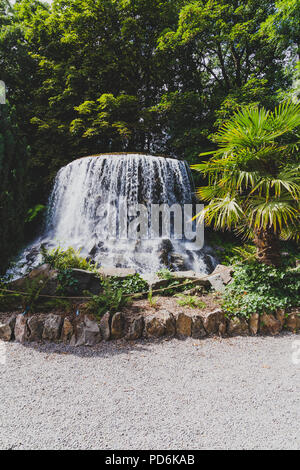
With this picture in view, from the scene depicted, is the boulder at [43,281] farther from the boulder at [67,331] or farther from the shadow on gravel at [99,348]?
the shadow on gravel at [99,348]

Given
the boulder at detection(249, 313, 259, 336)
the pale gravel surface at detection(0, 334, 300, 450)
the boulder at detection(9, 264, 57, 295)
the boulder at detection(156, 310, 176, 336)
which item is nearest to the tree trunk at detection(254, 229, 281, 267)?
the boulder at detection(249, 313, 259, 336)

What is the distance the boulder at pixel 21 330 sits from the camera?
3281 mm

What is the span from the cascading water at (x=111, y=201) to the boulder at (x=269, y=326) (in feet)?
13.1

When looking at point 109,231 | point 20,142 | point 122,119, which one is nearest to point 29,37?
point 122,119

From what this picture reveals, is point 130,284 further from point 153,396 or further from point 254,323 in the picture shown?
point 153,396

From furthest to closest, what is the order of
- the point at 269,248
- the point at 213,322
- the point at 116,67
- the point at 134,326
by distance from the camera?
the point at 116,67 → the point at 269,248 → the point at 213,322 → the point at 134,326

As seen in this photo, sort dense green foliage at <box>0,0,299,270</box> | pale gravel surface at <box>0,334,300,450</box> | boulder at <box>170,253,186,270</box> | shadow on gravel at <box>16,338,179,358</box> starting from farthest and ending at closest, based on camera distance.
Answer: dense green foliage at <box>0,0,299,270</box> < boulder at <box>170,253,186,270</box> < shadow on gravel at <box>16,338,179,358</box> < pale gravel surface at <box>0,334,300,450</box>

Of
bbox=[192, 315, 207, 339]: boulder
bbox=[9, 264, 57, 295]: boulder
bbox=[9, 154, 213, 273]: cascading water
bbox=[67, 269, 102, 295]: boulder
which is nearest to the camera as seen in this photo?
bbox=[192, 315, 207, 339]: boulder

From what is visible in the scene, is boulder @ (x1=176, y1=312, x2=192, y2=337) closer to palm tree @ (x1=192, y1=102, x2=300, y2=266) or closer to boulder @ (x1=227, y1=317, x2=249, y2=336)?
boulder @ (x1=227, y1=317, x2=249, y2=336)

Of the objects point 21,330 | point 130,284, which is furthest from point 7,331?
point 130,284

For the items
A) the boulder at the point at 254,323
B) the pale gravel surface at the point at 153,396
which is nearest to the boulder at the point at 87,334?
the pale gravel surface at the point at 153,396

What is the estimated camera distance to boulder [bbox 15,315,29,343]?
3.28 metres

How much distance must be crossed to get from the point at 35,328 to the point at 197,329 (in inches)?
86.3

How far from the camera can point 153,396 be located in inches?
88.7
